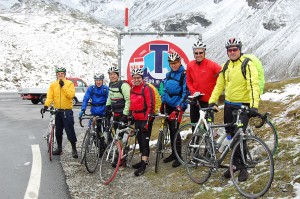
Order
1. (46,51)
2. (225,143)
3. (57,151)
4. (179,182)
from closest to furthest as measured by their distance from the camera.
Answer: (225,143) < (179,182) < (57,151) < (46,51)

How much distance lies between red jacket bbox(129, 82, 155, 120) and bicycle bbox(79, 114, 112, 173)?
953 mm

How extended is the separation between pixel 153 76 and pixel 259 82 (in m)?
6.05

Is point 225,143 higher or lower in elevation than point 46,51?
lower

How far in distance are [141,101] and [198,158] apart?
1.71 metres

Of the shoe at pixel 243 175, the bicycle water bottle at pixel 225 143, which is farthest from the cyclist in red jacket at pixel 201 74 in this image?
the shoe at pixel 243 175

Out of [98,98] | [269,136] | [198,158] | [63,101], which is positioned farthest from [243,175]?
[63,101]

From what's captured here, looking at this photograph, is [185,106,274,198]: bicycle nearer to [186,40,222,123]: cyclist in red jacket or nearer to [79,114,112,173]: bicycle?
[186,40,222,123]: cyclist in red jacket

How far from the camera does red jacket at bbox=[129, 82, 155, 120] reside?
781 cm

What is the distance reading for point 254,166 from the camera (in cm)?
588

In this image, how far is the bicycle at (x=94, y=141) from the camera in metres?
8.07

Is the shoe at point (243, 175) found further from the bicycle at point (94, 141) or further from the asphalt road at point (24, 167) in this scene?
the bicycle at point (94, 141)

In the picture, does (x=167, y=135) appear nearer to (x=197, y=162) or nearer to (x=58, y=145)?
(x=197, y=162)

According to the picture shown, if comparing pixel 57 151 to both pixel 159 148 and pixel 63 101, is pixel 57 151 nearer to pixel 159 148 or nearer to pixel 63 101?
pixel 63 101

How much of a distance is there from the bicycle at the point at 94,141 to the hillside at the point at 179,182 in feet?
0.79
